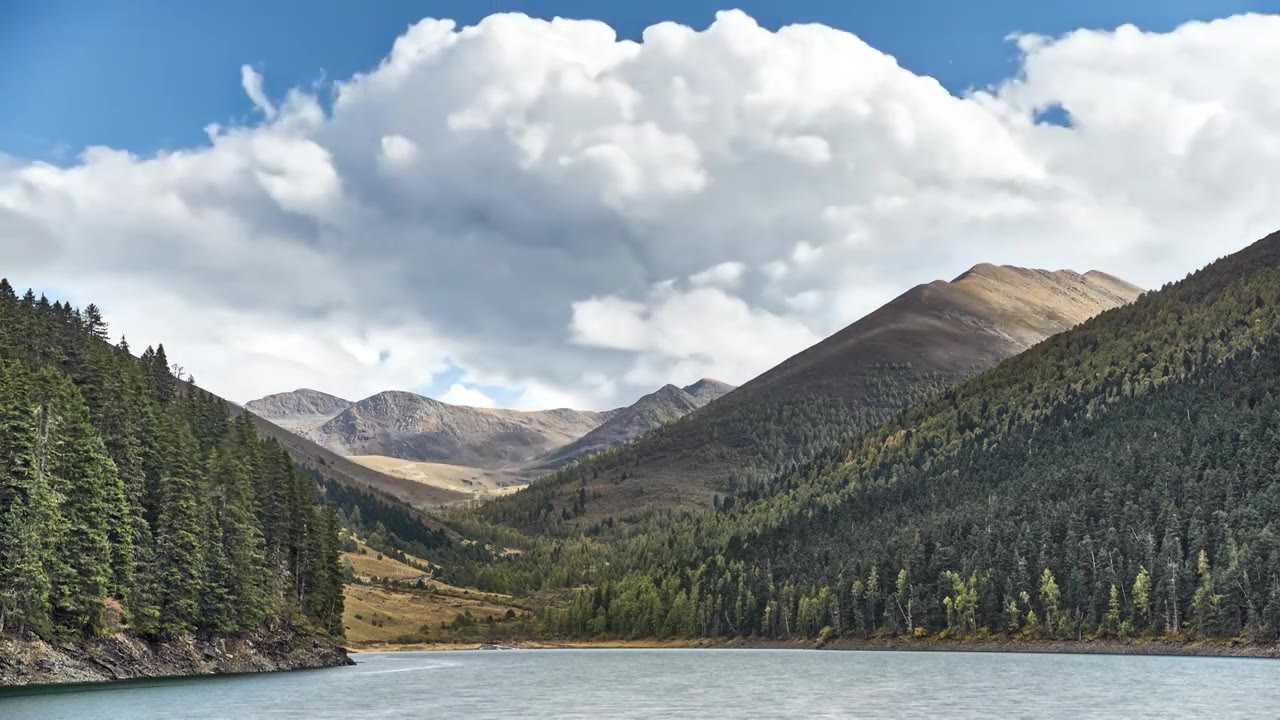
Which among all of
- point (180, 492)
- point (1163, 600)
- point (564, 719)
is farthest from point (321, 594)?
point (1163, 600)

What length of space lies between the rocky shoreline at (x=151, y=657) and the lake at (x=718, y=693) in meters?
3.05

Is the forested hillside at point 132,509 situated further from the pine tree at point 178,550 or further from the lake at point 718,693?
the lake at point 718,693

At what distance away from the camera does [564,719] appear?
94.8 metres

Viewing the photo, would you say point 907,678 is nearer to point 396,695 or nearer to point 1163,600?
point 396,695

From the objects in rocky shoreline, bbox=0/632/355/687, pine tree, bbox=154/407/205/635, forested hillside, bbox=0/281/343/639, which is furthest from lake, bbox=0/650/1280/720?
forested hillside, bbox=0/281/343/639

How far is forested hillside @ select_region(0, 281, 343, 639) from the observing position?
107500mm

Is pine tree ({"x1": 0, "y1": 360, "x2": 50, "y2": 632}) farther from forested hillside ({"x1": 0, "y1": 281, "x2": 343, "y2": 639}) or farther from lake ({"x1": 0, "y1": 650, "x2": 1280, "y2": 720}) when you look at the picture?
lake ({"x1": 0, "y1": 650, "x2": 1280, "y2": 720})

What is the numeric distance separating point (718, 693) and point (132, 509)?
6580cm

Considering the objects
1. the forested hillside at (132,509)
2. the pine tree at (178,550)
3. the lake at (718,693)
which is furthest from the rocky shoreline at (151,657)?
the pine tree at (178,550)

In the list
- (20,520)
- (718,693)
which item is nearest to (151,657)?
(20,520)

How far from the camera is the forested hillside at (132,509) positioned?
108m

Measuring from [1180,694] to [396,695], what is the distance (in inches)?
3018

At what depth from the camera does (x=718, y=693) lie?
4916 inches

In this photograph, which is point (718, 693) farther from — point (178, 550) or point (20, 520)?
point (20, 520)
